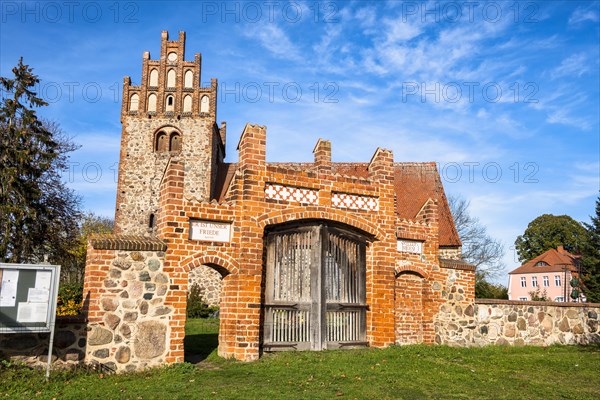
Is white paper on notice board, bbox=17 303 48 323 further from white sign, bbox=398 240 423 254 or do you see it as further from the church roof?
the church roof

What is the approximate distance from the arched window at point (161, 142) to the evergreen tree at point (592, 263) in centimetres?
2796

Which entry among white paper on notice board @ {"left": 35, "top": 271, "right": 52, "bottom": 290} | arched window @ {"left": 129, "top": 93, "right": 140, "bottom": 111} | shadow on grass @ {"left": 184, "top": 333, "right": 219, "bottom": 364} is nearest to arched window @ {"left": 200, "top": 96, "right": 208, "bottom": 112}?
arched window @ {"left": 129, "top": 93, "right": 140, "bottom": 111}

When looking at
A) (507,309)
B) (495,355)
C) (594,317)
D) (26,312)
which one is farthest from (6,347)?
(594,317)

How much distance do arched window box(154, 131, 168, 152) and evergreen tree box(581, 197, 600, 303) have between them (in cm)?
2796

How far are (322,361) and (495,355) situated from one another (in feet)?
15.6

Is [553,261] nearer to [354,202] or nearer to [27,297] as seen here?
[354,202]

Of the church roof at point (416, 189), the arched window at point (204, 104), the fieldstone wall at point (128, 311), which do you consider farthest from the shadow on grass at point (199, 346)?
the arched window at point (204, 104)

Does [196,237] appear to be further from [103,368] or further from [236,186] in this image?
[103,368]

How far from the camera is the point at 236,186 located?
10891 mm

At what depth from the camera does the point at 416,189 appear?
1075 inches

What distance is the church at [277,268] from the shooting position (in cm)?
933

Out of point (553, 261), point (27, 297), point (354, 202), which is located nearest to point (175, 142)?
point (354, 202)

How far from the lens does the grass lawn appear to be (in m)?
7.44

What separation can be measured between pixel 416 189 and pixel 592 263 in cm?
1445
